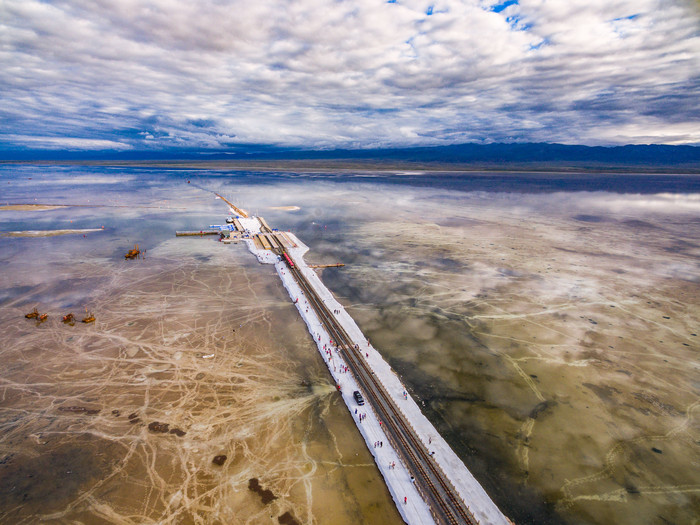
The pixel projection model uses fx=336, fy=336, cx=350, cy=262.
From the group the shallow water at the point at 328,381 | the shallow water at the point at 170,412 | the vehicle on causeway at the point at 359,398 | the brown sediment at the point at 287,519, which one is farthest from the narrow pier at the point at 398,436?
the brown sediment at the point at 287,519

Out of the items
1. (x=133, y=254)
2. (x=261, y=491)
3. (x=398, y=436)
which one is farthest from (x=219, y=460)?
(x=133, y=254)

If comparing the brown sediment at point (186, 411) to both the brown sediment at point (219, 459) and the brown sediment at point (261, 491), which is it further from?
the brown sediment at point (219, 459)

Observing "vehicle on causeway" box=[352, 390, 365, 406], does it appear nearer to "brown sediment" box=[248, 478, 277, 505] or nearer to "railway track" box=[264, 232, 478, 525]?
"railway track" box=[264, 232, 478, 525]

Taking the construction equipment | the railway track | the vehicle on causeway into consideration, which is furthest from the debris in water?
the construction equipment

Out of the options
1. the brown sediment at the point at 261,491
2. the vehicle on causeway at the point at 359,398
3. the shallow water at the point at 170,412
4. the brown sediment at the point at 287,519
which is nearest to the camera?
the brown sediment at the point at 287,519

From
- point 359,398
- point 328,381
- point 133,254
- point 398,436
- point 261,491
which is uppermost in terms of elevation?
point 133,254

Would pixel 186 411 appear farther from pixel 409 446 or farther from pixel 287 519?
pixel 409 446
